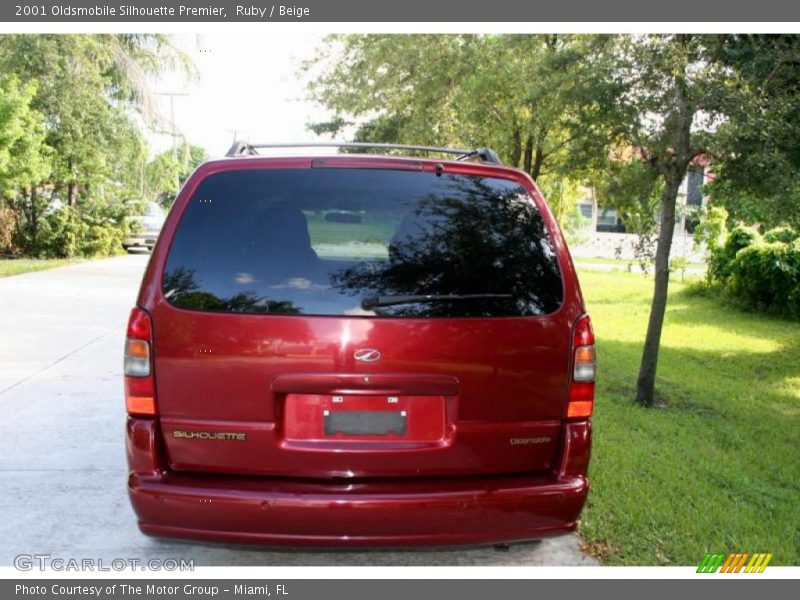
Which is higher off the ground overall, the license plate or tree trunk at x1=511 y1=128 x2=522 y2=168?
tree trunk at x1=511 y1=128 x2=522 y2=168

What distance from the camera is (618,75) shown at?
628cm

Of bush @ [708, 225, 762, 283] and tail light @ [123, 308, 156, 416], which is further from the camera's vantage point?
bush @ [708, 225, 762, 283]

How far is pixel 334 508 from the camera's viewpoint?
2820 mm

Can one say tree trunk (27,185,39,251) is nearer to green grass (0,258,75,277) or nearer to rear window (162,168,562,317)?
green grass (0,258,75,277)

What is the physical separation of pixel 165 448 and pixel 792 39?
6019 millimetres

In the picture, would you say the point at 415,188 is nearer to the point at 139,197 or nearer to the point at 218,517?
the point at 218,517

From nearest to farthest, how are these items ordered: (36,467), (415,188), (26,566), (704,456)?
(415,188)
(26,566)
(36,467)
(704,456)

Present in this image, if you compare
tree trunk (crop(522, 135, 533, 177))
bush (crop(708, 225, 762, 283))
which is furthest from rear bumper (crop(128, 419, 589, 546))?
bush (crop(708, 225, 762, 283))

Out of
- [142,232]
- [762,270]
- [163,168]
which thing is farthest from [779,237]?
[163,168]

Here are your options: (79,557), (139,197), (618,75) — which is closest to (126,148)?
(139,197)

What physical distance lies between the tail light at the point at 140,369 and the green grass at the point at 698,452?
2328 millimetres

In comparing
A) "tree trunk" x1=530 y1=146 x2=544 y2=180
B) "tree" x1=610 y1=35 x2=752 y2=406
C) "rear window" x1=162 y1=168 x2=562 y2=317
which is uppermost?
"tree" x1=610 y1=35 x2=752 y2=406

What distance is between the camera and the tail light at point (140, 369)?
294 cm

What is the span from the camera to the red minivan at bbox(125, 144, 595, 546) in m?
2.85
